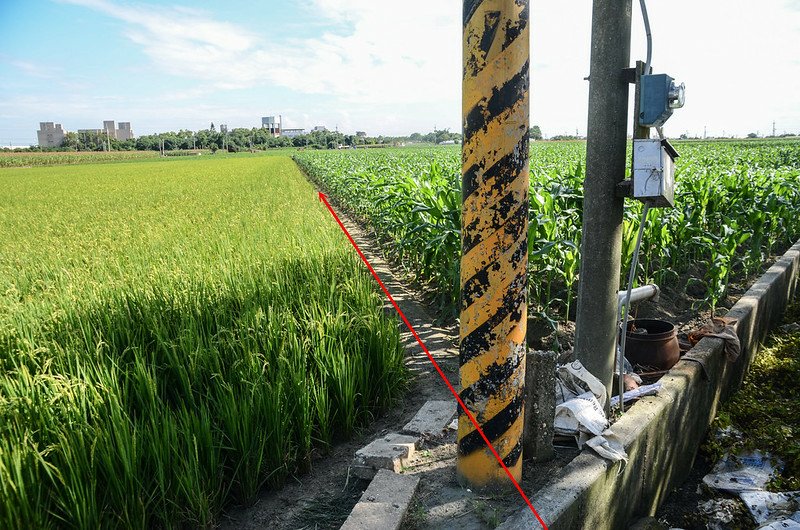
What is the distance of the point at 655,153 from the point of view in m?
2.71

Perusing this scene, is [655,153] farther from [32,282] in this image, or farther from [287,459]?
[32,282]

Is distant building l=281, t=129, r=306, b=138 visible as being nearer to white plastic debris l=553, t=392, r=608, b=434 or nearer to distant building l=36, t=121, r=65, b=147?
distant building l=36, t=121, r=65, b=147

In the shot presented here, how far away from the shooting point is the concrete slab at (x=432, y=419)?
3111mm

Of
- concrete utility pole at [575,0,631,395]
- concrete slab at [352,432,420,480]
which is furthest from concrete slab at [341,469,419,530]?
concrete utility pole at [575,0,631,395]

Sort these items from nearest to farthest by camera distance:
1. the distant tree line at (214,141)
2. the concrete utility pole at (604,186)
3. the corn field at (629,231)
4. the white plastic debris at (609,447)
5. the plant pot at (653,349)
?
1. the white plastic debris at (609,447)
2. the concrete utility pole at (604,186)
3. the plant pot at (653,349)
4. the corn field at (629,231)
5. the distant tree line at (214,141)

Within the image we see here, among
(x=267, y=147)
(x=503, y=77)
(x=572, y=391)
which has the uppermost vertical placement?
(x=267, y=147)

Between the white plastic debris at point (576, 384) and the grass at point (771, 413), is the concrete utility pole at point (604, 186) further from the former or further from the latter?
the grass at point (771, 413)

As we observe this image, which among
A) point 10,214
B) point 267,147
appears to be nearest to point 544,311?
point 10,214

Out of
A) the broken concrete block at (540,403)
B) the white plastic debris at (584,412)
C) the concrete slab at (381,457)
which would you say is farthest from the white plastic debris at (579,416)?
the concrete slab at (381,457)

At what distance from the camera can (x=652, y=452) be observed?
2.91 m

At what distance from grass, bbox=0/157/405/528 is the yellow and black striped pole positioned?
968mm

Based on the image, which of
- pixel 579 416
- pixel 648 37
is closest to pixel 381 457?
pixel 579 416

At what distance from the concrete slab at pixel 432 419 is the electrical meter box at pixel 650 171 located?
162cm

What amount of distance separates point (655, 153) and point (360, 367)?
2.03 m
